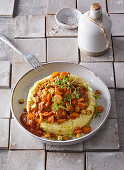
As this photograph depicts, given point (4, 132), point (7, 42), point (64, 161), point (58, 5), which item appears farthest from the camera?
point (58, 5)

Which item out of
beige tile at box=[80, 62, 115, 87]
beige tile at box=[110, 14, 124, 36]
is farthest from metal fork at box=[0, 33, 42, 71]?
beige tile at box=[110, 14, 124, 36]

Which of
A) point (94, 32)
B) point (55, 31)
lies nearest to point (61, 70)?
point (94, 32)

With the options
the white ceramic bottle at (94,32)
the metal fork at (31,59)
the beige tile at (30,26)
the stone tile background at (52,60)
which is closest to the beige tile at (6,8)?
the stone tile background at (52,60)

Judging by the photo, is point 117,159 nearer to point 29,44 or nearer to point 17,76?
point 17,76

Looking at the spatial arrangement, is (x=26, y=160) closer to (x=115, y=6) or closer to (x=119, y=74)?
(x=119, y=74)

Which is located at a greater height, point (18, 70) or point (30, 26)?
point (30, 26)
